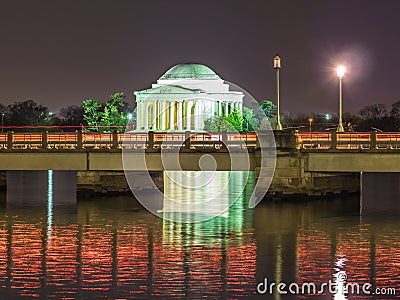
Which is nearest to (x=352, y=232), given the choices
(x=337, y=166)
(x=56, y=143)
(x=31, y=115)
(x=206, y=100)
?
(x=337, y=166)

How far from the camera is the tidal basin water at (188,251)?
35.1 meters

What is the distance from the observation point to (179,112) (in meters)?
158

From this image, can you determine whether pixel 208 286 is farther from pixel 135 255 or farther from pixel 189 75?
pixel 189 75

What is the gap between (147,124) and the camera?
527 feet

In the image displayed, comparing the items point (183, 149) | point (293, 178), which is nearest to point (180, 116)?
point (183, 149)

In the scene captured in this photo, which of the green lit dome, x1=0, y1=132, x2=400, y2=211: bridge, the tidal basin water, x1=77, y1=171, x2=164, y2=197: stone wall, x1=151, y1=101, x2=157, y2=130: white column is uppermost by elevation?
the green lit dome

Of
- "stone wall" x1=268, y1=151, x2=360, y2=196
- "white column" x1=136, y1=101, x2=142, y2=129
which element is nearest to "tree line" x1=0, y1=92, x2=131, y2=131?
"white column" x1=136, y1=101, x2=142, y2=129

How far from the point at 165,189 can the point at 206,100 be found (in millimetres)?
78082

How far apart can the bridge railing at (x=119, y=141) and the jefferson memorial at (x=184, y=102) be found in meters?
83.9

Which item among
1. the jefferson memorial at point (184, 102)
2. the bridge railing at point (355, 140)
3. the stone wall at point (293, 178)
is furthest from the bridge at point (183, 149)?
the jefferson memorial at point (184, 102)

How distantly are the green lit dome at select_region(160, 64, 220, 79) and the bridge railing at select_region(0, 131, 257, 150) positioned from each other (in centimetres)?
9614

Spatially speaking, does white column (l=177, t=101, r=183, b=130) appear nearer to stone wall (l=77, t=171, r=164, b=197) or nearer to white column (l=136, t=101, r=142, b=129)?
white column (l=136, t=101, r=142, b=129)

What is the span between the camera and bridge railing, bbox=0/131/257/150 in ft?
221

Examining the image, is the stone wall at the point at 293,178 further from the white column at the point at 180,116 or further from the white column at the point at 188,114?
the white column at the point at 180,116
